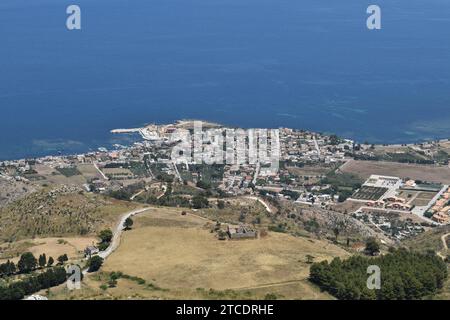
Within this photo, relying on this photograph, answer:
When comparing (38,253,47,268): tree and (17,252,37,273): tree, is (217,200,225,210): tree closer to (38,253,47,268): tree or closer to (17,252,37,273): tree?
(38,253,47,268): tree

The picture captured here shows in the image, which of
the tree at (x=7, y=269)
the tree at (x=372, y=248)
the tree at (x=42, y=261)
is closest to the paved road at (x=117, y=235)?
the tree at (x=42, y=261)

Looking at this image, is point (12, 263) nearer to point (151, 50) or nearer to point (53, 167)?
point (53, 167)

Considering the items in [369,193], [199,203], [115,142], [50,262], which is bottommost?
[369,193]

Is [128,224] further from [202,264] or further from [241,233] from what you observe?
[202,264]

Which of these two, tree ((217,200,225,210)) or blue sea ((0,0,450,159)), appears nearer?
tree ((217,200,225,210))

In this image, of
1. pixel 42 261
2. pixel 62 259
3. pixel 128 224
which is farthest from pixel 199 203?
pixel 42 261

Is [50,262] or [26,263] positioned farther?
[50,262]

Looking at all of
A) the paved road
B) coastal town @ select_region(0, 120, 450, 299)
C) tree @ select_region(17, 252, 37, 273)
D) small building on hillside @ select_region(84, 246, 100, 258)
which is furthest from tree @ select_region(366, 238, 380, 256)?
tree @ select_region(17, 252, 37, 273)

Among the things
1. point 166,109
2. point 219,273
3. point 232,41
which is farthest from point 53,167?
point 232,41
